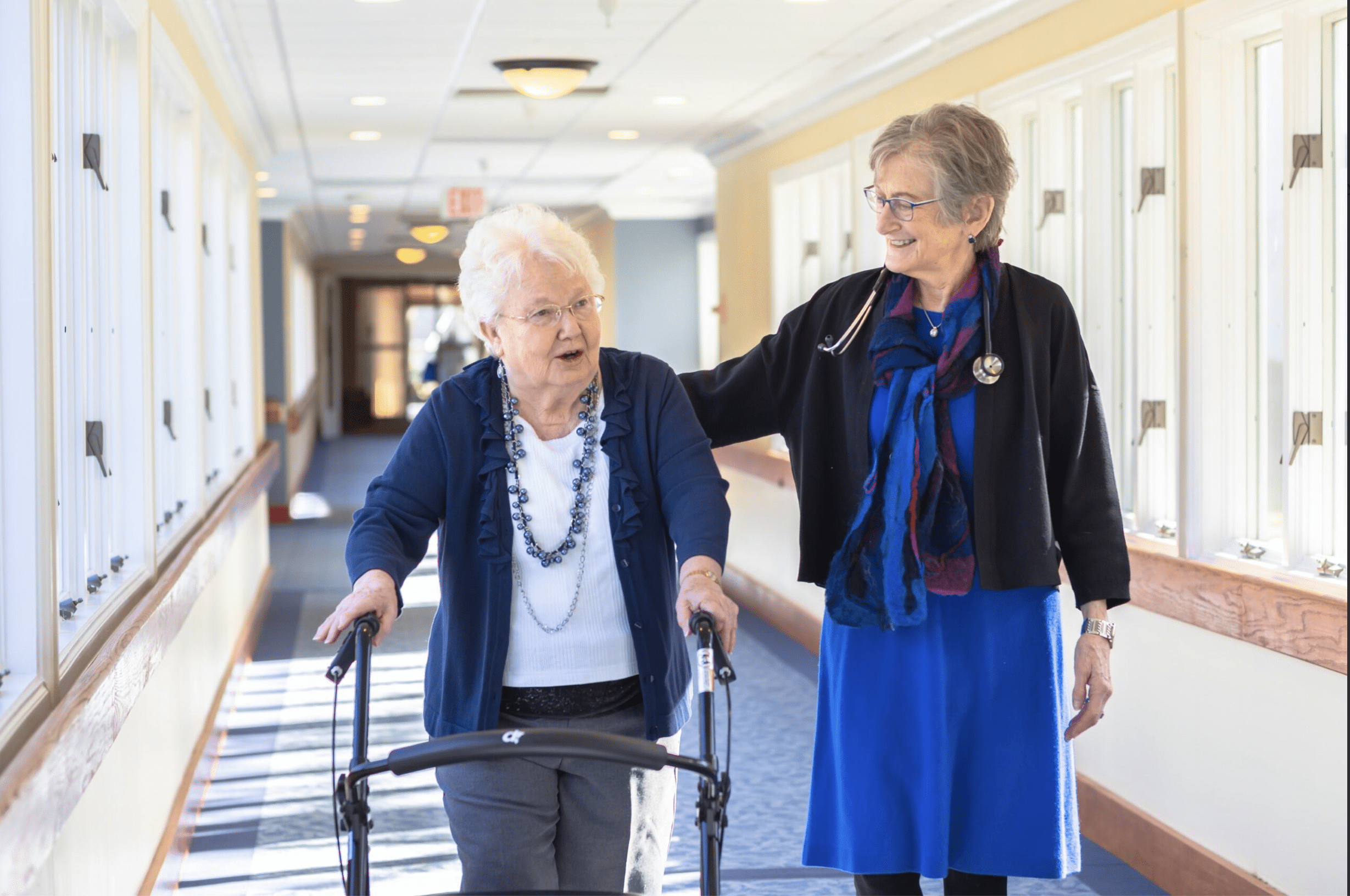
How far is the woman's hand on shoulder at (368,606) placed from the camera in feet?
6.41

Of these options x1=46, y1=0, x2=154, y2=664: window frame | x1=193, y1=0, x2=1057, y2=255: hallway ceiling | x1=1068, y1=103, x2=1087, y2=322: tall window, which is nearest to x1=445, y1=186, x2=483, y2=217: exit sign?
x1=193, y1=0, x2=1057, y2=255: hallway ceiling

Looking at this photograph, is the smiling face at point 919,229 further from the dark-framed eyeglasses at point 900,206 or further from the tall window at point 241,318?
the tall window at point 241,318

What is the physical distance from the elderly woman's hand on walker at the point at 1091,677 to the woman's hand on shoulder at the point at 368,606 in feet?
3.62

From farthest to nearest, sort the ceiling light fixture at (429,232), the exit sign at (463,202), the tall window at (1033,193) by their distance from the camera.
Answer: the ceiling light fixture at (429,232), the exit sign at (463,202), the tall window at (1033,193)

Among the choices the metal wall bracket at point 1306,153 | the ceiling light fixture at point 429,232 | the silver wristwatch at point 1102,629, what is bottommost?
the silver wristwatch at point 1102,629

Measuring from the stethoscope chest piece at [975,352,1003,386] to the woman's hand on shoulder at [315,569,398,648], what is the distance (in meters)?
0.96

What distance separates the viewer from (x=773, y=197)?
8.35 m

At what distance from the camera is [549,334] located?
2121 millimetres

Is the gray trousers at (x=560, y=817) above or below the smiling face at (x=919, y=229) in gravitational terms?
below

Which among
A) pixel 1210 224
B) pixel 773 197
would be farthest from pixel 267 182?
pixel 1210 224

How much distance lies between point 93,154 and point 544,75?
2950mm

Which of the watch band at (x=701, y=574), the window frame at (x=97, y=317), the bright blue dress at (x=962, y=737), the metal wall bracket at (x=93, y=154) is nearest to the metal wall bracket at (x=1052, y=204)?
the bright blue dress at (x=962, y=737)

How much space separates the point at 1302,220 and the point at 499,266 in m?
2.30

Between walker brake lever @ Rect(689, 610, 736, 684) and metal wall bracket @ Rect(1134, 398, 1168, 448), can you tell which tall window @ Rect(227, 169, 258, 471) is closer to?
metal wall bracket @ Rect(1134, 398, 1168, 448)
